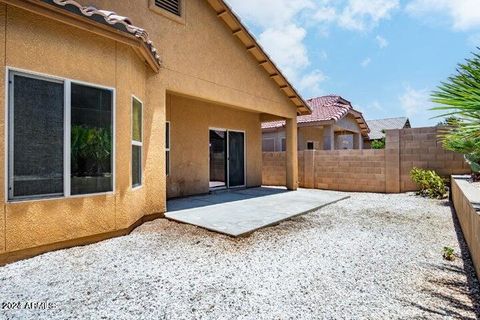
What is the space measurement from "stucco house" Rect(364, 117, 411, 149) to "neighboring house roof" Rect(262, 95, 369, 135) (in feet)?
27.3

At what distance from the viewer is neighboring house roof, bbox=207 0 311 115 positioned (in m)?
8.81

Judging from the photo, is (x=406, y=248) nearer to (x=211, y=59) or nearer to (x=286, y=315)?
(x=286, y=315)

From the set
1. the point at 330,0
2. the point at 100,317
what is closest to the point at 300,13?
the point at 330,0

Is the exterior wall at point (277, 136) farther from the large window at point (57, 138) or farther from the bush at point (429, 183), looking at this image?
the large window at point (57, 138)

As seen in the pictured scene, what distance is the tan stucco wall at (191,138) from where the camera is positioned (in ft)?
34.1

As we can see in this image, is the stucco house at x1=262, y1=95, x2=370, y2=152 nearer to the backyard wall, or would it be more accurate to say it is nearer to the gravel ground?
the backyard wall

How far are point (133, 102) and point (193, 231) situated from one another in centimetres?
327

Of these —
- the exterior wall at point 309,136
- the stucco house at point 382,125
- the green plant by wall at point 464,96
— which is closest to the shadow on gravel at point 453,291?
the green plant by wall at point 464,96

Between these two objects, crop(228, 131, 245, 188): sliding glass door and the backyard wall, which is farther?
crop(228, 131, 245, 188): sliding glass door

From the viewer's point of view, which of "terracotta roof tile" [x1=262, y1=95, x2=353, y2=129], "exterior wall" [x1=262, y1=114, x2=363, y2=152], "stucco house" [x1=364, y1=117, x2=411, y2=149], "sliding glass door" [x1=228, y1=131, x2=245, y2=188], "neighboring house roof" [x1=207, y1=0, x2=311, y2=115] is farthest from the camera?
"stucco house" [x1=364, y1=117, x2=411, y2=149]

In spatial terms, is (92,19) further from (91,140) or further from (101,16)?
(91,140)

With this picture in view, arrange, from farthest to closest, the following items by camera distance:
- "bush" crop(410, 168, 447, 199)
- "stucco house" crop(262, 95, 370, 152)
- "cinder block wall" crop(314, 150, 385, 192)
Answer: "stucco house" crop(262, 95, 370, 152), "cinder block wall" crop(314, 150, 385, 192), "bush" crop(410, 168, 447, 199)

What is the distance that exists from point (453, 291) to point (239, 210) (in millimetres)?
5340

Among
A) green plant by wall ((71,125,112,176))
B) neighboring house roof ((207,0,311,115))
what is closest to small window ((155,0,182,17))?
neighboring house roof ((207,0,311,115))
